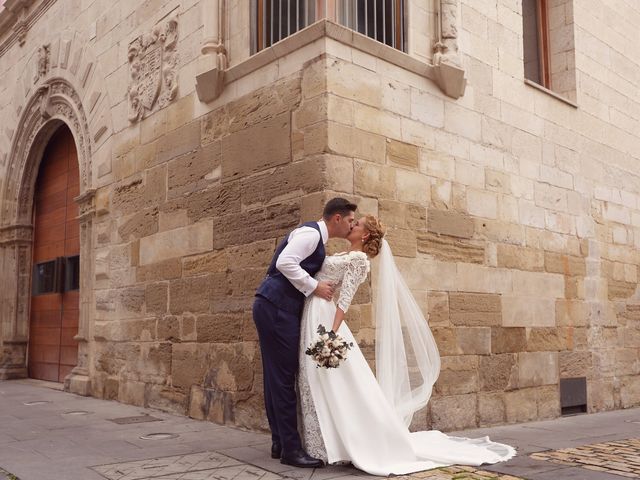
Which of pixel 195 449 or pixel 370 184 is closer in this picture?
pixel 195 449

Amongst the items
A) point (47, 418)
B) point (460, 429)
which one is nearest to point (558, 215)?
point (460, 429)

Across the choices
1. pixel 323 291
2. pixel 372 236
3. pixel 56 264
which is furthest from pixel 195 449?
pixel 56 264

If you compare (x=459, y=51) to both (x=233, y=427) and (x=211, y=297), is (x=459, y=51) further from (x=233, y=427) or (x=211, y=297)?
(x=233, y=427)

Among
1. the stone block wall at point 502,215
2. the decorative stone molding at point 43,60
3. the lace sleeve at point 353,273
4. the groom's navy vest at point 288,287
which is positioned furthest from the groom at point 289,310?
the decorative stone molding at point 43,60

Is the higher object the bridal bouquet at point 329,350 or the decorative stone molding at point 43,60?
the decorative stone molding at point 43,60

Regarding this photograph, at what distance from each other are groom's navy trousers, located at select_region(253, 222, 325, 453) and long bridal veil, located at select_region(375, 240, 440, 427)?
1.69 feet

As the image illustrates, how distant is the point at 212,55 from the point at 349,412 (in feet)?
11.9

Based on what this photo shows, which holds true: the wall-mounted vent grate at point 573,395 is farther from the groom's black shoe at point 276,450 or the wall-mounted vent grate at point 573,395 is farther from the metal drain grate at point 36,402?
the metal drain grate at point 36,402

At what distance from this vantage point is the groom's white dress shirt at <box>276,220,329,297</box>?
443 centimetres

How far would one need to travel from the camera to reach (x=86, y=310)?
870 centimetres

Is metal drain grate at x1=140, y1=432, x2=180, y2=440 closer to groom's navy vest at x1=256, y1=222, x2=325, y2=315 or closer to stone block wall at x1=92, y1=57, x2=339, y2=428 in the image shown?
stone block wall at x1=92, y1=57, x2=339, y2=428

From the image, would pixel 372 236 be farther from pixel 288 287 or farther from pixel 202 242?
pixel 202 242

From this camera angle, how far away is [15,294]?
10922 mm

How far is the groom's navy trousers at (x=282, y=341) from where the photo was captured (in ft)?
14.6
